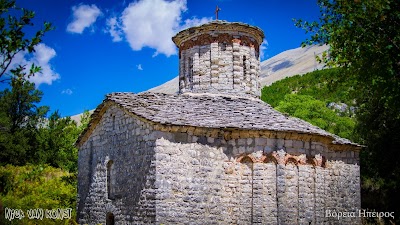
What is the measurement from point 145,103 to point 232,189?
134 inches

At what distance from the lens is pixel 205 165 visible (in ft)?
36.9

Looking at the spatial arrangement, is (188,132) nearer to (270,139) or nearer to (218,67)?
(270,139)

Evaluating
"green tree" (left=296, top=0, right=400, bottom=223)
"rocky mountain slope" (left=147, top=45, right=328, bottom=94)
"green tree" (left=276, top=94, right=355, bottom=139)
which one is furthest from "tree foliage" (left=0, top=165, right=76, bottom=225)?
"rocky mountain slope" (left=147, top=45, right=328, bottom=94)

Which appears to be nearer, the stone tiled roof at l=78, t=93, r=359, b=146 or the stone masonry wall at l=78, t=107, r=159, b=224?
the stone masonry wall at l=78, t=107, r=159, b=224

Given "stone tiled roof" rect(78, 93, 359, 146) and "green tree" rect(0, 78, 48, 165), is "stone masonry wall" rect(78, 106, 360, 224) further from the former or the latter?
"green tree" rect(0, 78, 48, 165)

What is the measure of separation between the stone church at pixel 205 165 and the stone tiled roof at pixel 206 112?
0.10ft

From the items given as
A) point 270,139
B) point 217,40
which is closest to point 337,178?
point 270,139

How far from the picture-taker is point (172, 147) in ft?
35.8

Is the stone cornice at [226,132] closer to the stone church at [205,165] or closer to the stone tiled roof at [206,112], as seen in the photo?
the stone church at [205,165]
